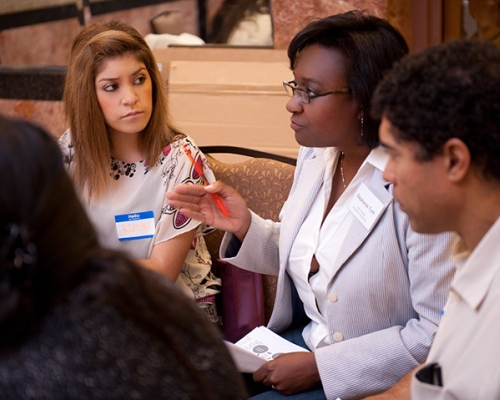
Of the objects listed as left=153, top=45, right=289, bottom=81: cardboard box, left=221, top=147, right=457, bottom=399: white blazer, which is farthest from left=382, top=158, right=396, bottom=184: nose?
left=153, top=45, right=289, bottom=81: cardboard box

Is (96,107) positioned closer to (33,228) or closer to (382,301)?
(382,301)

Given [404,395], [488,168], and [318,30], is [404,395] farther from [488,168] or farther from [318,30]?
[318,30]

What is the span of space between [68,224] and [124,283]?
104 mm

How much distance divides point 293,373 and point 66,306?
1.07 metres

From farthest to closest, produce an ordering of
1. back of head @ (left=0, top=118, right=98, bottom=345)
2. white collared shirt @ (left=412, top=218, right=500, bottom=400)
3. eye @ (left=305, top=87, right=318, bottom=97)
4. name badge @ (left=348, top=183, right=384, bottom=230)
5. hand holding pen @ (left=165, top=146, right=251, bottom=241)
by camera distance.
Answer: hand holding pen @ (left=165, top=146, right=251, bottom=241), eye @ (left=305, top=87, right=318, bottom=97), name badge @ (left=348, top=183, right=384, bottom=230), white collared shirt @ (left=412, top=218, right=500, bottom=400), back of head @ (left=0, top=118, right=98, bottom=345)

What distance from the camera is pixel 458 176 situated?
1149mm

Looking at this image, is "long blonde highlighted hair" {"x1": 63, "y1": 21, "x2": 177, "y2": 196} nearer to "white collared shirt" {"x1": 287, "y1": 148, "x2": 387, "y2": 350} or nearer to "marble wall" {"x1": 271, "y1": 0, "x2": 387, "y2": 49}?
"white collared shirt" {"x1": 287, "y1": 148, "x2": 387, "y2": 350}

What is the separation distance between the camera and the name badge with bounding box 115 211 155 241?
224cm

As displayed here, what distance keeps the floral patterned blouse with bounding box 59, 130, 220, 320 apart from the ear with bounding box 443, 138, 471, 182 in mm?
1179

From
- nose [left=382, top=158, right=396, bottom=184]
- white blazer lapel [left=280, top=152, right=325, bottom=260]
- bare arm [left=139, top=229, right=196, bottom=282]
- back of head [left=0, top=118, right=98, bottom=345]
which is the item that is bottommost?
bare arm [left=139, top=229, right=196, bottom=282]

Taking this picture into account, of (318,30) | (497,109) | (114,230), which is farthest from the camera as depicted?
(114,230)

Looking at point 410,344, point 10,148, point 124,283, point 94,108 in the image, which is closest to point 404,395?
point 410,344

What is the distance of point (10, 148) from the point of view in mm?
809

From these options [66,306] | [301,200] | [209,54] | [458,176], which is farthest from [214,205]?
[209,54]
